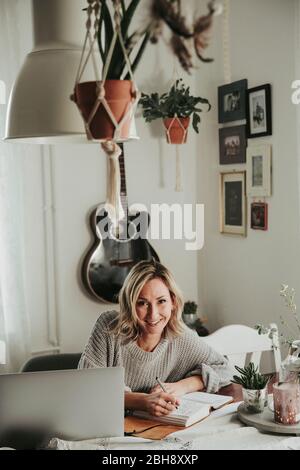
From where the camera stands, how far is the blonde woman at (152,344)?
1.91m

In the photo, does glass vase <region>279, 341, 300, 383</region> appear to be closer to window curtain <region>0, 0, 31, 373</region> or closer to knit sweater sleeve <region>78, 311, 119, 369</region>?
knit sweater sleeve <region>78, 311, 119, 369</region>

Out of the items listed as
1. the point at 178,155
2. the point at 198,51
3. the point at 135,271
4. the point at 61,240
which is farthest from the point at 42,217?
the point at 198,51

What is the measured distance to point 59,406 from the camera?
4.69ft

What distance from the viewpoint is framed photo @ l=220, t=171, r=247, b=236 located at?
10.2 ft

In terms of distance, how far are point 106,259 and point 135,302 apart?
1.27 metres

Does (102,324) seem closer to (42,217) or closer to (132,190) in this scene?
(42,217)

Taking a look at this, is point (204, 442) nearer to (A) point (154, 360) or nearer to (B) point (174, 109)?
(A) point (154, 360)

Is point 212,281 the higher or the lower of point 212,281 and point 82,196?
the lower

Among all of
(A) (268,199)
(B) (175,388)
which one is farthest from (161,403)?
(A) (268,199)

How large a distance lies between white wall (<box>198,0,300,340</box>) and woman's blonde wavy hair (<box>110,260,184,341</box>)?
2.98 feet

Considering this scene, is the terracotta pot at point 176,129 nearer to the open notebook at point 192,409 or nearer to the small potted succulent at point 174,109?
the small potted succulent at point 174,109

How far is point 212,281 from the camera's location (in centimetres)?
346

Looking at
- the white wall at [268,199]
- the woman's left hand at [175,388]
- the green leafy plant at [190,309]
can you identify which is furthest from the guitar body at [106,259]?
the woman's left hand at [175,388]
